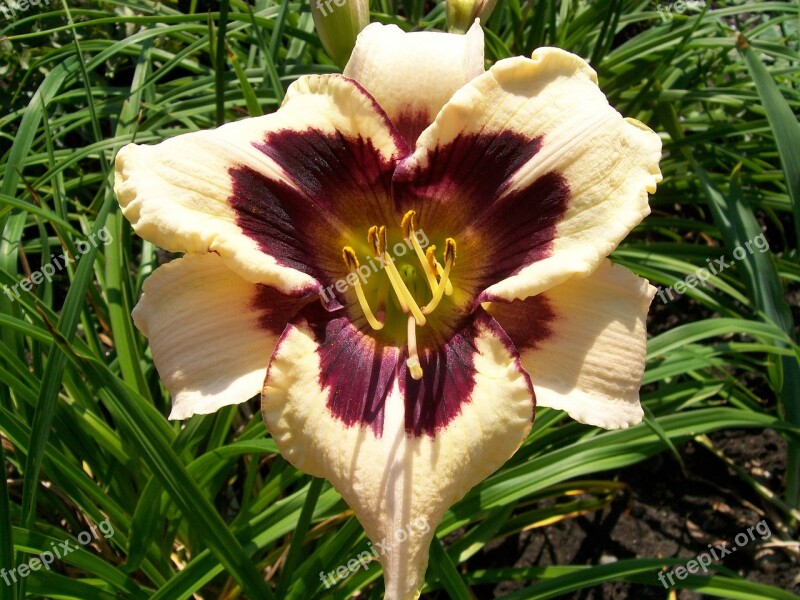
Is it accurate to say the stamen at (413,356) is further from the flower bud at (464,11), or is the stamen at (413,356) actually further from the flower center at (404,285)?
the flower bud at (464,11)

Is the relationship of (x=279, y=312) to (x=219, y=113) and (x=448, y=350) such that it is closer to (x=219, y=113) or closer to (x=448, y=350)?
(x=448, y=350)

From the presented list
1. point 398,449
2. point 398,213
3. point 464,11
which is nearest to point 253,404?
point 398,213

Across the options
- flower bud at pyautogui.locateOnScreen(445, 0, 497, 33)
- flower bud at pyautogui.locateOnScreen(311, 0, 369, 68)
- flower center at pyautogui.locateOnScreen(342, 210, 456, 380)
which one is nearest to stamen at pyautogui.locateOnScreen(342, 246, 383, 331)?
flower center at pyautogui.locateOnScreen(342, 210, 456, 380)

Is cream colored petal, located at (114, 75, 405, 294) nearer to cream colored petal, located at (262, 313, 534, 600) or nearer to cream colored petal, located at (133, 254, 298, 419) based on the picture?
cream colored petal, located at (133, 254, 298, 419)

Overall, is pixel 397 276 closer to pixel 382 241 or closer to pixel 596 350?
pixel 382 241

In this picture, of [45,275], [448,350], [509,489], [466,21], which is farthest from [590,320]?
[45,275]

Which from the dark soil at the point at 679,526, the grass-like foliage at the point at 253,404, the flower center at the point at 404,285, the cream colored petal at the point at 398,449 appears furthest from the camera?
the dark soil at the point at 679,526

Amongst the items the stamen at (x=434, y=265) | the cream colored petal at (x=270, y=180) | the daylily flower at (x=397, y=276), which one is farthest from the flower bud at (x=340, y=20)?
the stamen at (x=434, y=265)

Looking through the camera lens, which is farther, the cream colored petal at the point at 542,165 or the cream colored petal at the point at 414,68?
the cream colored petal at the point at 414,68
